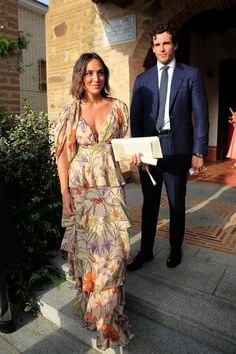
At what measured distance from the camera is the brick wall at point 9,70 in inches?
154

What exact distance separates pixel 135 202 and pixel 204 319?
8.12ft

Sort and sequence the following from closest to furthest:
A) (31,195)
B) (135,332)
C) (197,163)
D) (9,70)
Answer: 1. (135,332)
2. (197,163)
3. (31,195)
4. (9,70)

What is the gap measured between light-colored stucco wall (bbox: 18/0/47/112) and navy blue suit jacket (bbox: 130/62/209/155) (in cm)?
1074

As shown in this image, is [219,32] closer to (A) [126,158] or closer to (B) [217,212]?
(B) [217,212]

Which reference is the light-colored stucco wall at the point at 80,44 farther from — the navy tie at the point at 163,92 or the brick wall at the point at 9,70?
the navy tie at the point at 163,92

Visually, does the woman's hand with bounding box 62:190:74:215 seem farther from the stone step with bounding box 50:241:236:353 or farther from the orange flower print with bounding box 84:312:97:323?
the stone step with bounding box 50:241:236:353

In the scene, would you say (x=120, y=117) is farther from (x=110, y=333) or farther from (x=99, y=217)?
(x=110, y=333)

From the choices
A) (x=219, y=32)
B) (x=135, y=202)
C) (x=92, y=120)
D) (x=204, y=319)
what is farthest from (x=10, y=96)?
(x=219, y=32)

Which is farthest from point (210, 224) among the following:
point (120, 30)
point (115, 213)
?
point (120, 30)

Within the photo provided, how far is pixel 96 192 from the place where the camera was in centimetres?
212

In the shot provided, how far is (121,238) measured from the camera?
210 cm

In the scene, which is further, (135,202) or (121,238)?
→ (135,202)

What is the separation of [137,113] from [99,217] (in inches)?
38.4

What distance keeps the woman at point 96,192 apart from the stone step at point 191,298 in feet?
1.04
